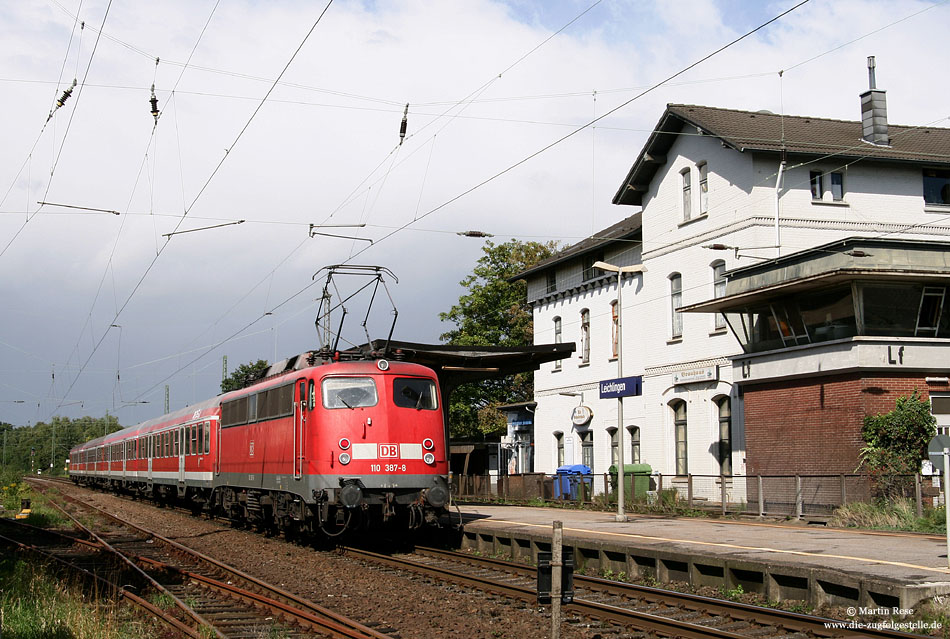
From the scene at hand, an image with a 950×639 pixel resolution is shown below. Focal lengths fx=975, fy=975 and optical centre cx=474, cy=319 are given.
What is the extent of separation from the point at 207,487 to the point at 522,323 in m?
30.3

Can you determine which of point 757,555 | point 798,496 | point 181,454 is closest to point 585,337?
point 181,454

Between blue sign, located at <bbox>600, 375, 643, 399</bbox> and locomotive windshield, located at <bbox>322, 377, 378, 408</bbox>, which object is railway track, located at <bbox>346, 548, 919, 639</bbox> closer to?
locomotive windshield, located at <bbox>322, 377, 378, 408</bbox>

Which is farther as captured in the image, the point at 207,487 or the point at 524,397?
the point at 524,397

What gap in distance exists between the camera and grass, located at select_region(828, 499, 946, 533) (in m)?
17.7

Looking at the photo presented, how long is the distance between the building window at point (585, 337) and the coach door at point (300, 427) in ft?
71.1

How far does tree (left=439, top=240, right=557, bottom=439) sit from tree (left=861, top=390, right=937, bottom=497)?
1287 inches

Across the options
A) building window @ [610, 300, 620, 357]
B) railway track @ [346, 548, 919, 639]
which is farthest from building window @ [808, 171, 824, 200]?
railway track @ [346, 548, 919, 639]

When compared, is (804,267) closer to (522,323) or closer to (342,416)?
(342,416)

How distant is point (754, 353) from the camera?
25797 mm

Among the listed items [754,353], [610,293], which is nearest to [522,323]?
[610,293]

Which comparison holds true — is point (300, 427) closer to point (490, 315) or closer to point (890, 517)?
point (890, 517)

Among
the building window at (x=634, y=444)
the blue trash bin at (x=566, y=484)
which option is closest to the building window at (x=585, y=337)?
the building window at (x=634, y=444)

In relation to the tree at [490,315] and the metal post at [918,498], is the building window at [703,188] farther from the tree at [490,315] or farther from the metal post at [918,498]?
the tree at [490,315]

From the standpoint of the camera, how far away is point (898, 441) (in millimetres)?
21141
